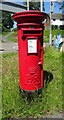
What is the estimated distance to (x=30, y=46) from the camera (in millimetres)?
2604

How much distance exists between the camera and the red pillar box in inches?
98.7

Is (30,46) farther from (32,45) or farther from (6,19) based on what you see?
(6,19)

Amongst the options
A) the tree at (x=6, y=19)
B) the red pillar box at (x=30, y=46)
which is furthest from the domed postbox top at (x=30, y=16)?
the tree at (x=6, y=19)

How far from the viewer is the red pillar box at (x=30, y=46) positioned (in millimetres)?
2506

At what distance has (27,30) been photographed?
2.52 m

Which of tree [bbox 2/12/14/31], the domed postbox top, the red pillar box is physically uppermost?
tree [bbox 2/12/14/31]

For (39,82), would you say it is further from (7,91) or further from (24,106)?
(7,91)

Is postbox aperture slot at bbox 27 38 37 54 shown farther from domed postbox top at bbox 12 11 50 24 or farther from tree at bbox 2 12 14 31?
tree at bbox 2 12 14 31

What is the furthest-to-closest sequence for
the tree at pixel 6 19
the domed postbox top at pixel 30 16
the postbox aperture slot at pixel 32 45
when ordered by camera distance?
the tree at pixel 6 19, the postbox aperture slot at pixel 32 45, the domed postbox top at pixel 30 16

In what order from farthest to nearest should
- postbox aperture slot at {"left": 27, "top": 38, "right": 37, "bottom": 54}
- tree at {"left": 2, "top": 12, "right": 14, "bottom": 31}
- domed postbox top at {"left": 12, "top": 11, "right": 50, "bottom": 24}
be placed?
1. tree at {"left": 2, "top": 12, "right": 14, "bottom": 31}
2. postbox aperture slot at {"left": 27, "top": 38, "right": 37, "bottom": 54}
3. domed postbox top at {"left": 12, "top": 11, "right": 50, "bottom": 24}

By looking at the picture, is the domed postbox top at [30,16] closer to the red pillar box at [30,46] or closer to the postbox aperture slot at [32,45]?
the red pillar box at [30,46]

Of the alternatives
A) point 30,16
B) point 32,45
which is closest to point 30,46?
point 32,45

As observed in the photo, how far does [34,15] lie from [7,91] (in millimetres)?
1743

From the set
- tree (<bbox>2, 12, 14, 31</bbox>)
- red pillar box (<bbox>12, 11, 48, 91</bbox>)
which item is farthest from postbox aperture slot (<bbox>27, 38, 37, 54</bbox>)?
tree (<bbox>2, 12, 14, 31</bbox>)
